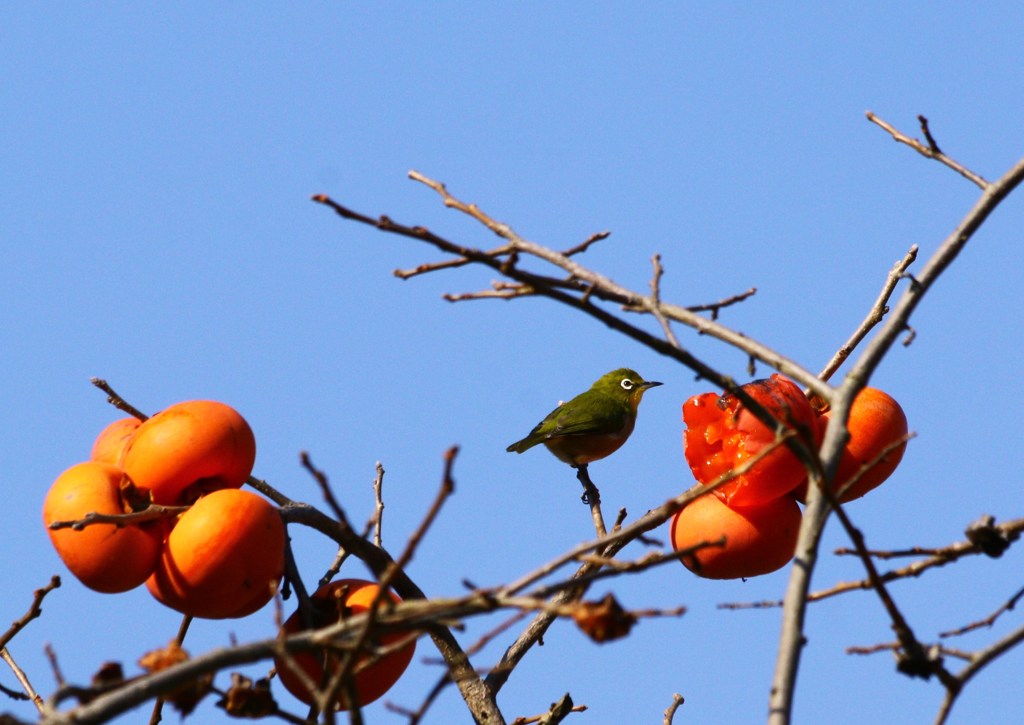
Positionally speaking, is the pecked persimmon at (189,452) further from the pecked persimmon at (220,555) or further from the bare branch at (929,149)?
the bare branch at (929,149)

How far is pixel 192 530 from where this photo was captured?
10.7ft

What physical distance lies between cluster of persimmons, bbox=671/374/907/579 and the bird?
5.25 m

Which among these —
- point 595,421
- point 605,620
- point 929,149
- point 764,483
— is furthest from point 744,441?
point 595,421

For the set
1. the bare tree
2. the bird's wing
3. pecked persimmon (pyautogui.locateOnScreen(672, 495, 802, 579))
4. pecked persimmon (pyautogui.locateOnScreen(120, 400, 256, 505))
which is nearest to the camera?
the bare tree

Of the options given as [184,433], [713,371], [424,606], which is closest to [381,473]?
[184,433]

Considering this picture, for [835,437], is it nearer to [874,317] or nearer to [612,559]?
[612,559]

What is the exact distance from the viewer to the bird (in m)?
9.23

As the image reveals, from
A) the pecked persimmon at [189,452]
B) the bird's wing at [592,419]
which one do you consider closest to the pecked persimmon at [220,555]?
the pecked persimmon at [189,452]

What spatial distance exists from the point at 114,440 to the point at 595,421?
572 centimetres

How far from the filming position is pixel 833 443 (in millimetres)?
2424

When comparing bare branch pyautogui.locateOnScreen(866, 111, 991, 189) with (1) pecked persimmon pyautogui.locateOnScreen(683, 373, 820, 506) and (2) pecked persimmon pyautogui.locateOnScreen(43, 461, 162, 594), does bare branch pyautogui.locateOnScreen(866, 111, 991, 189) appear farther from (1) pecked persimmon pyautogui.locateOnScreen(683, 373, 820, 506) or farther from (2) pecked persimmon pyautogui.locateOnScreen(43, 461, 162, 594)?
(2) pecked persimmon pyautogui.locateOnScreen(43, 461, 162, 594)

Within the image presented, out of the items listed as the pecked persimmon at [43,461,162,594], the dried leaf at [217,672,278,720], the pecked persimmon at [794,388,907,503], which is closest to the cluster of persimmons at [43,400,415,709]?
the pecked persimmon at [43,461,162,594]

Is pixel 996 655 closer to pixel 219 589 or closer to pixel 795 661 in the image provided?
pixel 795 661

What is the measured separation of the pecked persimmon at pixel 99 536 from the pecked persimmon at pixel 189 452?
9 cm
